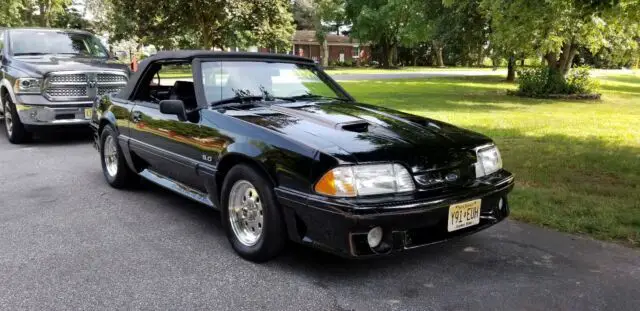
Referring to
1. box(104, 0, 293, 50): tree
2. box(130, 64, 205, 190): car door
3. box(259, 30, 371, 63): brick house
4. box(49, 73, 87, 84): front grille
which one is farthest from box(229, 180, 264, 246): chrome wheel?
box(259, 30, 371, 63): brick house

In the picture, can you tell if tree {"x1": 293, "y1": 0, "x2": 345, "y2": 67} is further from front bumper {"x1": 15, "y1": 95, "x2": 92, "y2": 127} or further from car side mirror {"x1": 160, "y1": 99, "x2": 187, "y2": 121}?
car side mirror {"x1": 160, "y1": 99, "x2": 187, "y2": 121}

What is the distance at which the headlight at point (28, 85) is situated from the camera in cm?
865

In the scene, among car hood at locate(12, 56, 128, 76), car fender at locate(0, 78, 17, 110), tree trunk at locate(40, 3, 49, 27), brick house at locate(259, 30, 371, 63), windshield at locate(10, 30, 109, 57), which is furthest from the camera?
brick house at locate(259, 30, 371, 63)

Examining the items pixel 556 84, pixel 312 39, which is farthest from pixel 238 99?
pixel 312 39

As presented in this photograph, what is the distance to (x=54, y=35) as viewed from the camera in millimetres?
10117

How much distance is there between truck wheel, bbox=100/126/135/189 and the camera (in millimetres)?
5906

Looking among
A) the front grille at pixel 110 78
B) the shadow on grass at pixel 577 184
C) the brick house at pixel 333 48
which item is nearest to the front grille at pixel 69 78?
the front grille at pixel 110 78

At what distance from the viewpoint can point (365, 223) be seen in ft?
10.7

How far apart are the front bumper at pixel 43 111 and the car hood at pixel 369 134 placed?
5541 millimetres

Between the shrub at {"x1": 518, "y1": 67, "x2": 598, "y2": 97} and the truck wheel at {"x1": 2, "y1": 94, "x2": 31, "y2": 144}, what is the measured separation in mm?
17041

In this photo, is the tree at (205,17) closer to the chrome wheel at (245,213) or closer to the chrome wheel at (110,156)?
the chrome wheel at (110,156)

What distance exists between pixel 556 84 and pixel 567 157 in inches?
528

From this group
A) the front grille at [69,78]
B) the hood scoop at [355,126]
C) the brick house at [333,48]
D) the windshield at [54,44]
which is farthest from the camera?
the brick house at [333,48]

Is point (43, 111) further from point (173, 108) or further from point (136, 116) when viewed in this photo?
point (173, 108)
